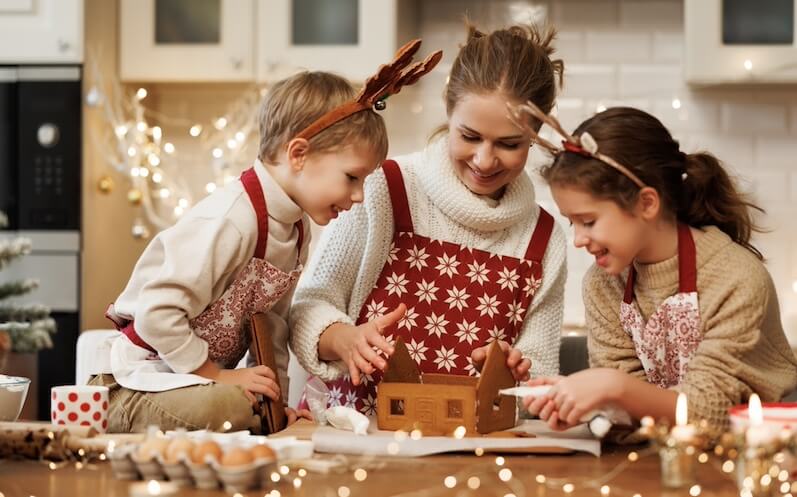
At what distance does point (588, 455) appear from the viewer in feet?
4.83

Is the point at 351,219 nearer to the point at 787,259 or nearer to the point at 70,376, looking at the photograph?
the point at 70,376

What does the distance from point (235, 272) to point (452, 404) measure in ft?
1.40

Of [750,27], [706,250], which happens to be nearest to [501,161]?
[706,250]

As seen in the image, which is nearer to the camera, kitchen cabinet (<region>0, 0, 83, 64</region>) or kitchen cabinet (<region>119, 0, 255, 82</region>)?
kitchen cabinet (<region>0, 0, 83, 64</region>)

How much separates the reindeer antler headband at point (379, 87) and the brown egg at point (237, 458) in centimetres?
74

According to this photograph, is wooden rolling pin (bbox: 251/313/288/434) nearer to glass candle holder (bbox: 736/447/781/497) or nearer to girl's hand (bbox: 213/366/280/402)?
girl's hand (bbox: 213/366/280/402)

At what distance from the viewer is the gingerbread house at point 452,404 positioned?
1546mm

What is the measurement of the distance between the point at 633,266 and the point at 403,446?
50cm

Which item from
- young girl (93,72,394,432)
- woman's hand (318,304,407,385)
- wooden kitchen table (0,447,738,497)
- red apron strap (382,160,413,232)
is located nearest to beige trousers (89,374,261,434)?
young girl (93,72,394,432)

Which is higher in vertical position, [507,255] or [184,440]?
[507,255]

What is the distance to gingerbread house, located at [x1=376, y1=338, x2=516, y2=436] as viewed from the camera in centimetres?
155

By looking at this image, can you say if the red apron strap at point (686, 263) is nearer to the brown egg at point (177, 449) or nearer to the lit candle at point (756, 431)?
the lit candle at point (756, 431)

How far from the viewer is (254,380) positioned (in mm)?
1679

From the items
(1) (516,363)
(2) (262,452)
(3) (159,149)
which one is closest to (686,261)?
(1) (516,363)
